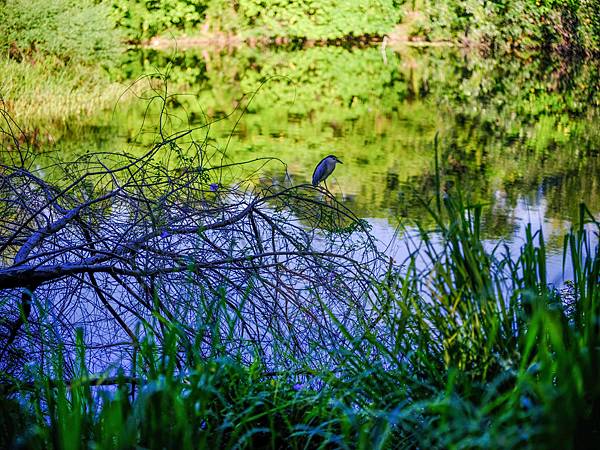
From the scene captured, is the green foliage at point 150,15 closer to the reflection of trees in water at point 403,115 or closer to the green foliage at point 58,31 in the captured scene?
the reflection of trees in water at point 403,115

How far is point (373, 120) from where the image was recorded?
12734 millimetres

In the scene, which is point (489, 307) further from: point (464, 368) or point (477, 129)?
point (477, 129)

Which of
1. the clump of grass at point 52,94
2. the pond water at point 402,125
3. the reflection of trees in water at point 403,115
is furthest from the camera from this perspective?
the clump of grass at point 52,94

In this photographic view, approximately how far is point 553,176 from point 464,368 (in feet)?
25.8

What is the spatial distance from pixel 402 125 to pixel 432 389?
10.7 metres

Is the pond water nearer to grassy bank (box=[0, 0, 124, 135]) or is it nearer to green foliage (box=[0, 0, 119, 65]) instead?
grassy bank (box=[0, 0, 124, 135])

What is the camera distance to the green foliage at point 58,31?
14.9 metres

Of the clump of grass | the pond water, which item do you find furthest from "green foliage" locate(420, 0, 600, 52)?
the clump of grass

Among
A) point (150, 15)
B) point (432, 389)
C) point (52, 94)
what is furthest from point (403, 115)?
point (432, 389)

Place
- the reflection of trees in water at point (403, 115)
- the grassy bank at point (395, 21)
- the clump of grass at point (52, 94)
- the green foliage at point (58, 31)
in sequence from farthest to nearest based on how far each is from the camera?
the grassy bank at point (395, 21) → the green foliage at point (58, 31) → the clump of grass at point (52, 94) → the reflection of trees in water at point (403, 115)

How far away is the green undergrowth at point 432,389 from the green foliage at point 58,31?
13.1 m

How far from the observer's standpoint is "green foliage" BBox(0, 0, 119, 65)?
14.9 meters

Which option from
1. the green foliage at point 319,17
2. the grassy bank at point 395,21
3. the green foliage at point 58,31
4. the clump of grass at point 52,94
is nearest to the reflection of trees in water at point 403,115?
the green foliage at point 58,31

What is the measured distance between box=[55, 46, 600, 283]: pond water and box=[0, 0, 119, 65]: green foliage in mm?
716
